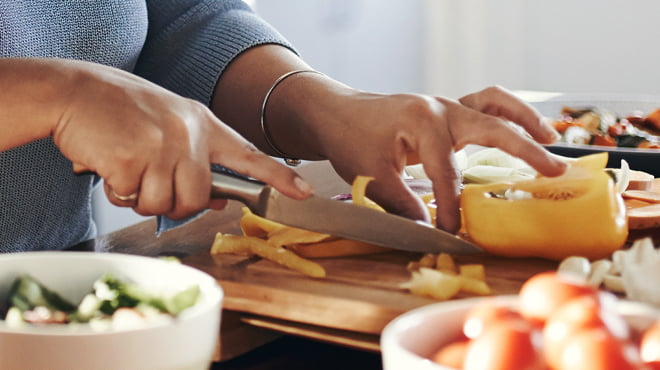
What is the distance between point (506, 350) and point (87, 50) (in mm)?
890

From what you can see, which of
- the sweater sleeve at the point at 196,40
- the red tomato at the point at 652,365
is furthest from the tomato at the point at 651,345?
the sweater sleeve at the point at 196,40

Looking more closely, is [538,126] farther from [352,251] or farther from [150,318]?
[150,318]

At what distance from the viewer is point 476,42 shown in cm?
392

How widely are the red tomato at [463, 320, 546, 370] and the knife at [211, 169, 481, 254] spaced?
42 cm

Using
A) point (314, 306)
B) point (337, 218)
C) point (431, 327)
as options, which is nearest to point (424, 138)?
point (337, 218)

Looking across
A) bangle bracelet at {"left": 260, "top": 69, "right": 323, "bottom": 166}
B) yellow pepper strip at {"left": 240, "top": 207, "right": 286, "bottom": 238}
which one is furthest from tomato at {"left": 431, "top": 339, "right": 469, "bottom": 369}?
bangle bracelet at {"left": 260, "top": 69, "right": 323, "bottom": 166}

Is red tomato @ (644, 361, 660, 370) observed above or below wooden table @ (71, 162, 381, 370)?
above

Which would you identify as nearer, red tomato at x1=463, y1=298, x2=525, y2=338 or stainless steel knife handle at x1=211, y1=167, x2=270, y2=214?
red tomato at x1=463, y1=298, x2=525, y2=338

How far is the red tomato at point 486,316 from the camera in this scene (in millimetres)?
461

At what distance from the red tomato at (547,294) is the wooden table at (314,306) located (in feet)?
0.83

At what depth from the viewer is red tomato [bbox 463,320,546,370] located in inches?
16.5

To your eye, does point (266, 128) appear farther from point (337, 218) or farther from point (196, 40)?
point (337, 218)

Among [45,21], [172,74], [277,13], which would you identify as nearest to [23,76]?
[45,21]

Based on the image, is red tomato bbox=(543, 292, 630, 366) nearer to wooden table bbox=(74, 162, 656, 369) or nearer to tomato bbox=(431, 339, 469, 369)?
tomato bbox=(431, 339, 469, 369)
